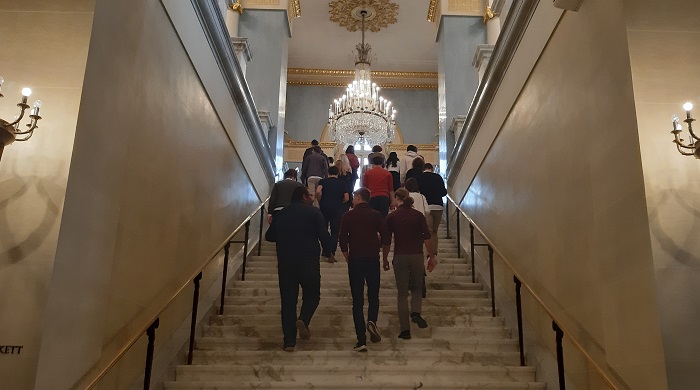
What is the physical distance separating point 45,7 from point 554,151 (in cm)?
473

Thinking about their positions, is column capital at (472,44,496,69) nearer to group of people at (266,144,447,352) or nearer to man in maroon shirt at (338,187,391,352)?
group of people at (266,144,447,352)

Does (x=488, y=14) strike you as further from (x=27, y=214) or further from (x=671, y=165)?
(x=27, y=214)

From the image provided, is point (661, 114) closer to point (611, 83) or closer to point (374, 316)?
point (611, 83)

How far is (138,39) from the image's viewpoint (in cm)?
599

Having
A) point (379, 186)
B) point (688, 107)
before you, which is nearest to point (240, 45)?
point (379, 186)

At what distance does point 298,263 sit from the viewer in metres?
7.45

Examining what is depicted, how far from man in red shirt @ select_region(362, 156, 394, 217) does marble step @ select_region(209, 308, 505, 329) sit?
272cm

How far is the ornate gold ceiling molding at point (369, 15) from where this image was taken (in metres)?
18.8

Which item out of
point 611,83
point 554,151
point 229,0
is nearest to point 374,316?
point 554,151

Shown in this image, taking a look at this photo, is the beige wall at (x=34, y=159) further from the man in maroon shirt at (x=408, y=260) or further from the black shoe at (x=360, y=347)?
the man in maroon shirt at (x=408, y=260)

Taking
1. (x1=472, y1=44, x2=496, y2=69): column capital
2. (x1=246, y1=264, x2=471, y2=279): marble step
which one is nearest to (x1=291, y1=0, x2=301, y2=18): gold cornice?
(x1=472, y1=44, x2=496, y2=69): column capital

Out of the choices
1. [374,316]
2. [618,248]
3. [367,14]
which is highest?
[367,14]

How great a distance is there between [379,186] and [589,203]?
5.11 metres

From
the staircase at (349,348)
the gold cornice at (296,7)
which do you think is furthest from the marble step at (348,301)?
the gold cornice at (296,7)
